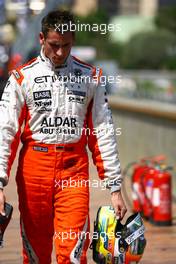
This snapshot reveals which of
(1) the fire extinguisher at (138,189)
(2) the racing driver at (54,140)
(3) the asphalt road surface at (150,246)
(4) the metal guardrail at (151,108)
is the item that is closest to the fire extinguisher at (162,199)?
(3) the asphalt road surface at (150,246)

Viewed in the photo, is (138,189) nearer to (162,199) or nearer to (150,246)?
(162,199)

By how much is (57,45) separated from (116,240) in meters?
1.22

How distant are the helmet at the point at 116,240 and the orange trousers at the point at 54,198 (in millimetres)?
82

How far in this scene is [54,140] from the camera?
217 inches

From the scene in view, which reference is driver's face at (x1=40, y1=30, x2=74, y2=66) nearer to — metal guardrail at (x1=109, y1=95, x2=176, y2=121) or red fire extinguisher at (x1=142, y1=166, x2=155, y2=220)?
red fire extinguisher at (x1=142, y1=166, x2=155, y2=220)

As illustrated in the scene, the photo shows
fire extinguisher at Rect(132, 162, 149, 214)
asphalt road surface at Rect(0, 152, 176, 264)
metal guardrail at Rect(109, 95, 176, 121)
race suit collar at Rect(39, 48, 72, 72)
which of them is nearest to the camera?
race suit collar at Rect(39, 48, 72, 72)

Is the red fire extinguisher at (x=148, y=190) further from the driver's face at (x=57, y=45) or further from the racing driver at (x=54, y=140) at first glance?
the driver's face at (x=57, y=45)

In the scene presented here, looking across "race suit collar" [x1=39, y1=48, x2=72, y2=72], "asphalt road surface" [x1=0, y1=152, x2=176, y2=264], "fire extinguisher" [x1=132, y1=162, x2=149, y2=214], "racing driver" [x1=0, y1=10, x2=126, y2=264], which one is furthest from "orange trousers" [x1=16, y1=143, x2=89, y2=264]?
"fire extinguisher" [x1=132, y1=162, x2=149, y2=214]

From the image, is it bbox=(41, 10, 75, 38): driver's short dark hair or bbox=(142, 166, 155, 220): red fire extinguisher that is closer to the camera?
bbox=(41, 10, 75, 38): driver's short dark hair

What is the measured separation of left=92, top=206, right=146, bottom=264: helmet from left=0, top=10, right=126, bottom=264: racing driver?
7 cm

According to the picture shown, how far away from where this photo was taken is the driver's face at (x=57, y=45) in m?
5.42

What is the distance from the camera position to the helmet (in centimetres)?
542

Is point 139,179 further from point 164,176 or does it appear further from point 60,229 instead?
point 60,229

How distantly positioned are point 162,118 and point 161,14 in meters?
66.0
